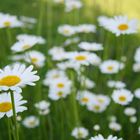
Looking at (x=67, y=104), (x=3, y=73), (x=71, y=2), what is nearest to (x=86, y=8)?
(x=71, y=2)

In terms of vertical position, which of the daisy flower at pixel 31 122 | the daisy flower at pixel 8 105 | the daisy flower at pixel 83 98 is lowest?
the daisy flower at pixel 8 105

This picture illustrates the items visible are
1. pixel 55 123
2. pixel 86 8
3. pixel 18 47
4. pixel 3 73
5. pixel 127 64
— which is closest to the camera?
pixel 3 73

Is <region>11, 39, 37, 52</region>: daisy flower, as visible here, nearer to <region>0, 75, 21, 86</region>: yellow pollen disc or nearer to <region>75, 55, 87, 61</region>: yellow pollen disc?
<region>75, 55, 87, 61</region>: yellow pollen disc

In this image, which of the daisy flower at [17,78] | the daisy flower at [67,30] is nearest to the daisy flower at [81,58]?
the daisy flower at [67,30]

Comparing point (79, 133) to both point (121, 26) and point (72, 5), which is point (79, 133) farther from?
point (72, 5)

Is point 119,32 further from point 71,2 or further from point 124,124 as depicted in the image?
point 71,2

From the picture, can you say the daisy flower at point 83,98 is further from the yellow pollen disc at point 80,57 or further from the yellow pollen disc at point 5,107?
the yellow pollen disc at point 5,107
